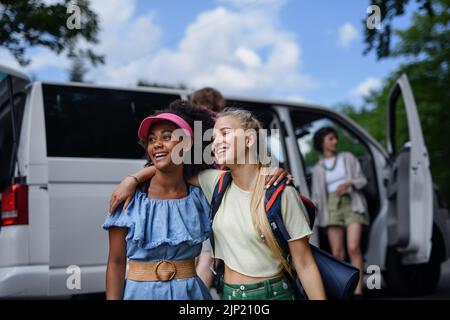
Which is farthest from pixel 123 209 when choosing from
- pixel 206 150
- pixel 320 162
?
pixel 320 162

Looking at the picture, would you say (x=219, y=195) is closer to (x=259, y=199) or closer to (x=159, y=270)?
(x=259, y=199)

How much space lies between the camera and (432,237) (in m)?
5.77

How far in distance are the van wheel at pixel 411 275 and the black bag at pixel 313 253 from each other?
3.66 metres

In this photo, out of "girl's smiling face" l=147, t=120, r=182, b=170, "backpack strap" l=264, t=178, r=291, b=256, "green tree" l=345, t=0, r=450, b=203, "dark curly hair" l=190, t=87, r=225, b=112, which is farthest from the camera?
"green tree" l=345, t=0, r=450, b=203

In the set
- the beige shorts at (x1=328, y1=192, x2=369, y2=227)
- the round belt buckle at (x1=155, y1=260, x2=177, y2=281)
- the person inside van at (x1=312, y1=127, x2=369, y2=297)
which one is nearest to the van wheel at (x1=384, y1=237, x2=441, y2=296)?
the person inside van at (x1=312, y1=127, x2=369, y2=297)

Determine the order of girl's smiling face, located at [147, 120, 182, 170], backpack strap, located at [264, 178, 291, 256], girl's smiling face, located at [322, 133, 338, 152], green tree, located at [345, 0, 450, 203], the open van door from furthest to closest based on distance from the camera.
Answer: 1. green tree, located at [345, 0, 450, 203]
2. girl's smiling face, located at [322, 133, 338, 152]
3. the open van door
4. girl's smiling face, located at [147, 120, 182, 170]
5. backpack strap, located at [264, 178, 291, 256]

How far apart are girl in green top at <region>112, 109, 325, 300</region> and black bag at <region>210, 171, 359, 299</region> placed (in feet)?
0.07

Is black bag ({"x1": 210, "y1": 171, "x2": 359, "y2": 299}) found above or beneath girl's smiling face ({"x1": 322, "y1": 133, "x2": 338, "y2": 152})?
beneath

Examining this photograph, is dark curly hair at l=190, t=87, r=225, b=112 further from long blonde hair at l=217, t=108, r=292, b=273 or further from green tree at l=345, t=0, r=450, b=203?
green tree at l=345, t=0, r=450, b=203

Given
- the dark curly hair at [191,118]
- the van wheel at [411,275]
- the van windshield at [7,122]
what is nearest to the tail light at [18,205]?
the van windshield at [7,122]

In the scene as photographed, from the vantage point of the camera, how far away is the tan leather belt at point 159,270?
206 cm

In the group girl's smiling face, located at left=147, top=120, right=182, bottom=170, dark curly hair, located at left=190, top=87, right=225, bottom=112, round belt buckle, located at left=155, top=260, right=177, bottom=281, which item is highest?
dark curly hair, located at left=190, top=87, right=225, bottom=112

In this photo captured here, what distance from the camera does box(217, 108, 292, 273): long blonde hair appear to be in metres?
2.05

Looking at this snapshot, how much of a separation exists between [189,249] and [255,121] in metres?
0.53
